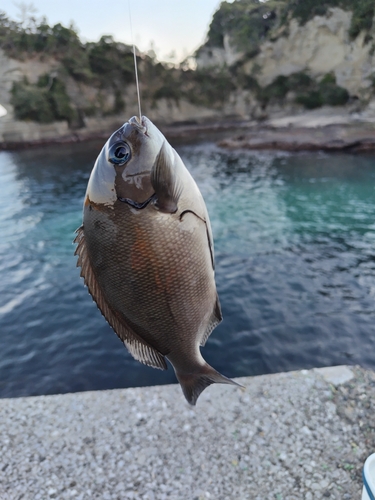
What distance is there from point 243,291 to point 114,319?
222 inches

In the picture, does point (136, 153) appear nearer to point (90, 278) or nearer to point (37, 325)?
point (90, 278)

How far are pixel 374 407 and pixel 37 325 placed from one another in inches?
222

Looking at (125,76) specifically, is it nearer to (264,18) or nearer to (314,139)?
(264,18)

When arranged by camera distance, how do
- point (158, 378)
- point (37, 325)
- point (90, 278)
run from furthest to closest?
point (37, 325) < point (158, 378) < point (90, 278)

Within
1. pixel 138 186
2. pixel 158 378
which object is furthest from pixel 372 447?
pixel 138 186

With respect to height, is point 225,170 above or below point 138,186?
below

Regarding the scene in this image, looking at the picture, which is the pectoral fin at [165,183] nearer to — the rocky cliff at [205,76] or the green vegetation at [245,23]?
the rocky cliff at [205,76]

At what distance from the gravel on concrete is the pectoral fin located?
2.84m

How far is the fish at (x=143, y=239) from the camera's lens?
5.16ft

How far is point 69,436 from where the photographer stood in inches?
145

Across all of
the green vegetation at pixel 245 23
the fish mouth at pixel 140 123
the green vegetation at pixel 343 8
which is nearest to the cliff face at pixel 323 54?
the green vegetation at pixel 343 8

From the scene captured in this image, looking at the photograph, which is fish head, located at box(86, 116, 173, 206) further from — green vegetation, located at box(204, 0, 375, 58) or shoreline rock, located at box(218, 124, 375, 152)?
green vegetation, located at box(204, 0, 375, 58)

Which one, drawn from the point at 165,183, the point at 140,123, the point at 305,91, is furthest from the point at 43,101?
the point at 165,183

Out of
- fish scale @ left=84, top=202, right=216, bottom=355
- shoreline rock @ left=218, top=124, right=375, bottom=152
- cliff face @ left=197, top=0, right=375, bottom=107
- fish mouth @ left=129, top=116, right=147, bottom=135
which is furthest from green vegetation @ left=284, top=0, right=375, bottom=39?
fish scale @ left=84, top=202, right=216, bottom=355
